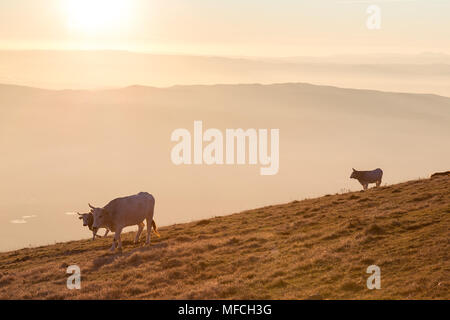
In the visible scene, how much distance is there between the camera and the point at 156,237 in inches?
1245

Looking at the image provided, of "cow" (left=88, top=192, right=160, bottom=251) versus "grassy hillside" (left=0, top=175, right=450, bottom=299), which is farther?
"cow" (left=88, top=192, right=160, bottom=251)

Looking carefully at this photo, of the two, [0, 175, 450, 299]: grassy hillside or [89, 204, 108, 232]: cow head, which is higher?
[89, 204, 108, 232]: cow head

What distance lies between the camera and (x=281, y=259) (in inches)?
866

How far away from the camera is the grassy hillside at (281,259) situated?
18.3 metres

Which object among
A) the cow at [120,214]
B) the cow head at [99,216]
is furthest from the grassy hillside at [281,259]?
the cow head at [99,216]

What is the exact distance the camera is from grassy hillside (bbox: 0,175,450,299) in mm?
18281

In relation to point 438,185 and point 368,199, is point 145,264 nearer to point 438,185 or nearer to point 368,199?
point 368,199

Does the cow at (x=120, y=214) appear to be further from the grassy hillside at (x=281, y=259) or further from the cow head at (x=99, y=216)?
the grassy hillside at (x=281, y=259)

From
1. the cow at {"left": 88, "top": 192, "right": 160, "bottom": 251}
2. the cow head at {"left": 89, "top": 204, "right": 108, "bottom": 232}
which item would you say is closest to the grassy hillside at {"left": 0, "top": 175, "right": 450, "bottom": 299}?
the cow at {"left": 88, "top": 192, "right": 160, "bottom": 251}

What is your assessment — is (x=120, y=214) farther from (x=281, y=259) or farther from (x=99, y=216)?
(x=281, y=259)

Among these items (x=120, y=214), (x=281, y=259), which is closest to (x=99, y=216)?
(x=120, y=214)

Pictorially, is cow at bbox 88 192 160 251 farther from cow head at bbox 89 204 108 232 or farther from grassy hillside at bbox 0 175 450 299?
grassy hillside at bbox 0 175 450 299
